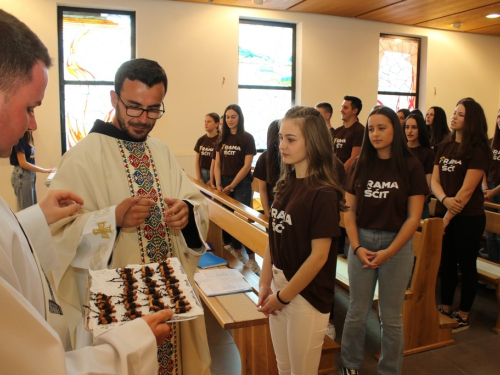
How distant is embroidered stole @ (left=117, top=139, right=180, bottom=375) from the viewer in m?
1.87

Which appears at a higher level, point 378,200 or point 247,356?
point 378,200

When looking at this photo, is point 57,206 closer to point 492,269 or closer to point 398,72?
point 492,269

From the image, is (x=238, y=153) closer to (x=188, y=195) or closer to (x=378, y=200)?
(x=378, y=200)

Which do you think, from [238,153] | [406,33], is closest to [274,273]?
[238,153]

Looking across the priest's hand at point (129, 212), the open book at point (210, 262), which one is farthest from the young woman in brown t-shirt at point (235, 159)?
the priest's hand at point (129, 212)

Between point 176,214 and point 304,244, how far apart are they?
0.61 m

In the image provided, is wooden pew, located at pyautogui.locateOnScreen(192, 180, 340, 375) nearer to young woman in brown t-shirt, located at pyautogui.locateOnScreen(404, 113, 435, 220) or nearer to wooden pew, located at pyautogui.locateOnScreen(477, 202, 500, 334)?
wooden pew, located at pyautogui.locateOnScreen(477, 202, 500, 334)

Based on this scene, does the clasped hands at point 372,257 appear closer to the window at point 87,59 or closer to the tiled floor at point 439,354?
the tiled floor at point 439,354

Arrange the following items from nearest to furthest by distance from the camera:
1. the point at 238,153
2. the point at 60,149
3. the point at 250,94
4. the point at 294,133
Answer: the point at 294,133
the point at 238,153
the point at 60,149
the point at 250,94

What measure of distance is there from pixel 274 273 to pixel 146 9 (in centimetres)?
625

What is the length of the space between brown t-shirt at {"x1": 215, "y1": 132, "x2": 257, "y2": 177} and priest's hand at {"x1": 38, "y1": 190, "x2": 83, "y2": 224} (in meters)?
3.81

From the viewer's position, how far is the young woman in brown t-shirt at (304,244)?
6.38ft

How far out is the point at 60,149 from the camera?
7.04 metres

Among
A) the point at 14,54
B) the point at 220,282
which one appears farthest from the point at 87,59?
the point at 14,54
